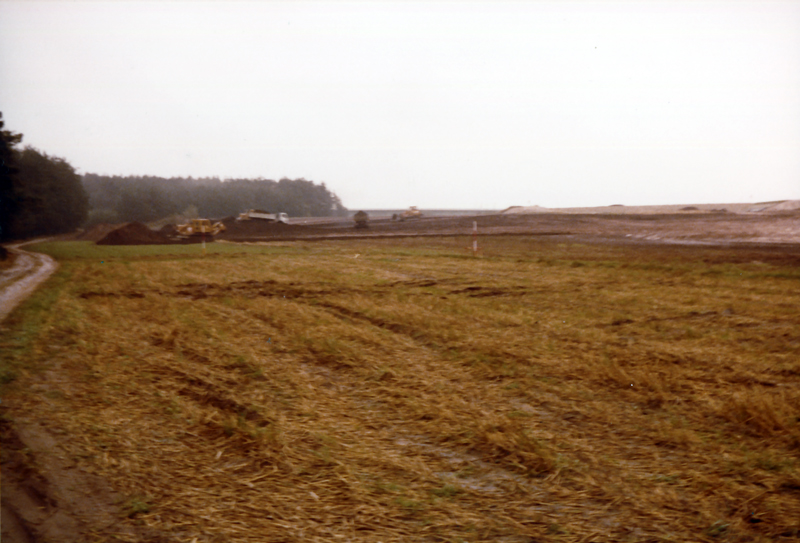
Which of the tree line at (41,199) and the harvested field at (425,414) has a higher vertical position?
the tree line at (41,199)

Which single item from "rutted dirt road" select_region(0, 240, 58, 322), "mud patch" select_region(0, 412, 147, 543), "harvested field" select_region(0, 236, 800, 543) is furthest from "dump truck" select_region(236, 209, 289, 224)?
"mud patch" select_region(0, 412, 147, 543)

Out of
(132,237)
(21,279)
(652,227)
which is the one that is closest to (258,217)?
(132,237)

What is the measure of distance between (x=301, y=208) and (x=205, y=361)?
95.3 meters

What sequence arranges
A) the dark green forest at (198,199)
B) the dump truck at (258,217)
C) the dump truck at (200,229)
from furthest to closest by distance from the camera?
the dark green forest at (198,199) → the dump truck at (258,217) → the dump truck at (200,229)

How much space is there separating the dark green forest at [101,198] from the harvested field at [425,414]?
15373mm

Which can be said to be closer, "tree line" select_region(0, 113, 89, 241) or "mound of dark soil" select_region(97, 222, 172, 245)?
"tree line" select_region(0, 113, 89, 241)

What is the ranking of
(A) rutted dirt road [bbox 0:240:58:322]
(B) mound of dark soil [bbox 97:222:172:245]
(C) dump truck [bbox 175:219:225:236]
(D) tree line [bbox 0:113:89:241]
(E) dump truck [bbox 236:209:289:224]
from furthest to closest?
(E) dump truck [bbox 236:209:289:224]
(C) dump truck [bbox 175:219:225:236]
(B) mound of dark soil [bbox 97:222:172:245]
(D) tree line [bbox 0:113:89:241]
(A) rutted dirt road [bbox 0:240:58:322]

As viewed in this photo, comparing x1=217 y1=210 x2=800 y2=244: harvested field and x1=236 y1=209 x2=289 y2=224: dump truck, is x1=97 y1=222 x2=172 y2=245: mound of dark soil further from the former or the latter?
x1=236 y1=209 x2=289 y2=224: dump truck

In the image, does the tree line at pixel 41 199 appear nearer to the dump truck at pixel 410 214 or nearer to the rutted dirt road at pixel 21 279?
the rutted dirt road at pixel 21 279

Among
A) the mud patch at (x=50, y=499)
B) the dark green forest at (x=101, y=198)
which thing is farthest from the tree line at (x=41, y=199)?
the mud patch at (x=50, y=499)

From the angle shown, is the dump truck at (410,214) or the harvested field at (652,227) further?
the dump truck at (410,214)

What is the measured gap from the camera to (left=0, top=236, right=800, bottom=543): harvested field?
2865 millimetres

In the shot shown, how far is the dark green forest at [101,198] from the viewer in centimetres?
2362

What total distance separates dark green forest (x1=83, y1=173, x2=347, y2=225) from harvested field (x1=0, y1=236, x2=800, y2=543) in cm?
7038
